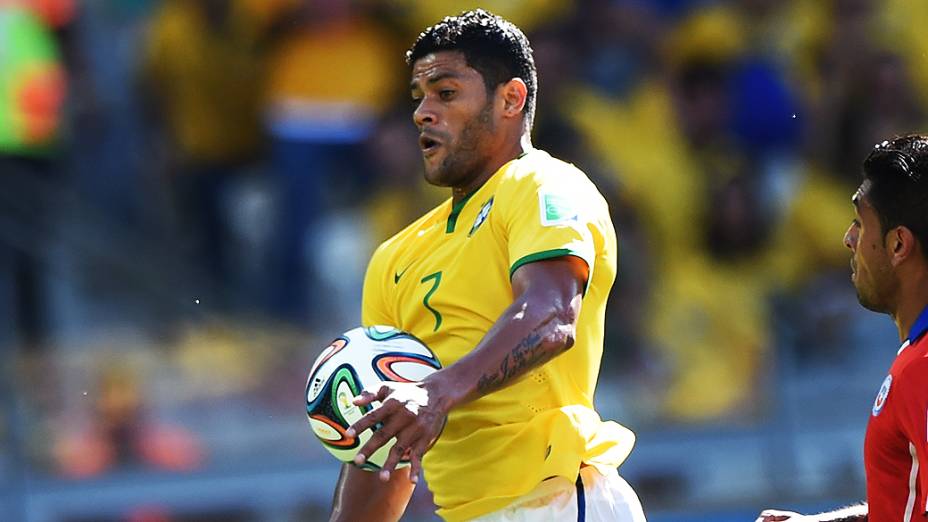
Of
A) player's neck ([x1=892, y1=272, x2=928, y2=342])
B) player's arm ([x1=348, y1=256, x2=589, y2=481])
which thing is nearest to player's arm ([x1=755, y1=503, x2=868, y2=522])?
player's neck ([x1=892, y1=272, x2=928, y2=342])

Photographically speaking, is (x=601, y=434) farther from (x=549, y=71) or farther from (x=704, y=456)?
(x=549, y=71)

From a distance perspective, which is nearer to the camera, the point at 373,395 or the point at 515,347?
the point at 373,395

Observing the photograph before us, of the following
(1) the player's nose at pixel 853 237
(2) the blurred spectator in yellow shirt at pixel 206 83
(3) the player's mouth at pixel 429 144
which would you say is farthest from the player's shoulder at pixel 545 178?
(2) the blurred spectator in yellow shirt at pixel 206 83

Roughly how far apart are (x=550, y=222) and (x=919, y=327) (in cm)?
93

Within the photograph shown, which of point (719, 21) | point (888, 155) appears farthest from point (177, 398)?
point (888, 155)

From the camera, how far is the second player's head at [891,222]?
3684 millimetres

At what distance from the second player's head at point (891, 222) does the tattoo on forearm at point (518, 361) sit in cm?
81

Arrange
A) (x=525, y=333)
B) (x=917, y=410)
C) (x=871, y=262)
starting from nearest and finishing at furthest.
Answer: (x=917, y=410) → (x=525, y=333) → (x=871, y=262)

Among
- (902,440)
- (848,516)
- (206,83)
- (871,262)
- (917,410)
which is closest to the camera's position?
(917,410)

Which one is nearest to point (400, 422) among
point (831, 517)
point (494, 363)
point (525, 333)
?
point (494, 363)

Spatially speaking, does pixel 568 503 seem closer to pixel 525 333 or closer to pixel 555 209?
pixel 525 333

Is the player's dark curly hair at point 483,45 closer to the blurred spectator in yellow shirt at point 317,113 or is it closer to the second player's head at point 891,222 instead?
the second player's head at point 891,222

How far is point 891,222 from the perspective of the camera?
3.72 meters

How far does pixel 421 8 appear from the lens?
9.84 m
